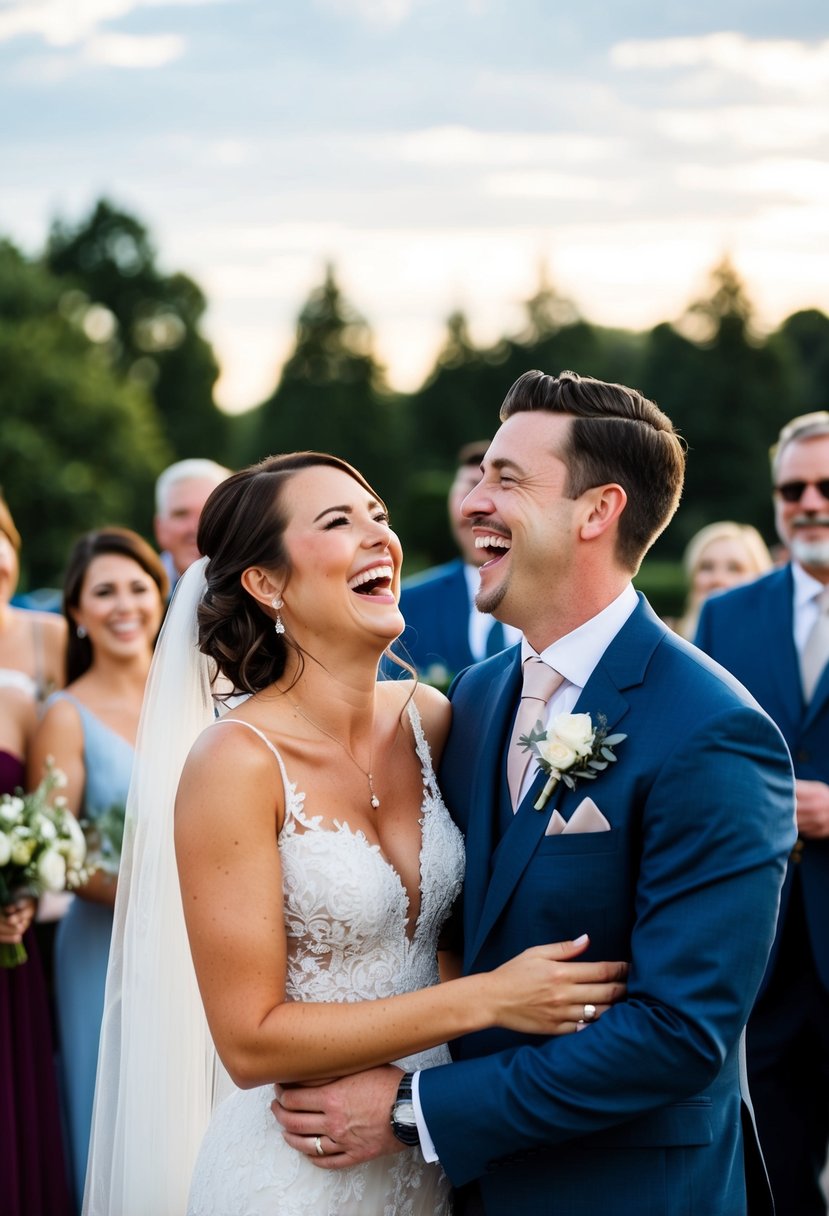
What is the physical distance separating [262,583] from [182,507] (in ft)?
13.4

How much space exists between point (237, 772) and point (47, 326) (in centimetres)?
4418

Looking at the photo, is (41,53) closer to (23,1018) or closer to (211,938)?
(23,1018)

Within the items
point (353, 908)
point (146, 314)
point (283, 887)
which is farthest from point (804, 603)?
point (146, 314)

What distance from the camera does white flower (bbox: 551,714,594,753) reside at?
2744mm

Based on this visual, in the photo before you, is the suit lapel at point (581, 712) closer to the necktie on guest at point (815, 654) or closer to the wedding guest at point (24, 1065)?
the necktie on guest at point (815, 654)

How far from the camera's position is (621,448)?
123 inches

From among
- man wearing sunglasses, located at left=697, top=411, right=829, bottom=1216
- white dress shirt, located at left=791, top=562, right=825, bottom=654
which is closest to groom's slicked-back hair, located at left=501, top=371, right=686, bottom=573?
man wearing sunglasses, located at left=697, top=411, right=829, bottom=1216

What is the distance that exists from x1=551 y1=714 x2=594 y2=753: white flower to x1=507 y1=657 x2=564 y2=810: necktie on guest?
0.31 m

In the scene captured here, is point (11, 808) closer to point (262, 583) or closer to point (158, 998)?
point (158, 998)

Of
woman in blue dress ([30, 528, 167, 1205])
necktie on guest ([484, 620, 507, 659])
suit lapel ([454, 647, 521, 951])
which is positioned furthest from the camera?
necktie on guest ([484, 620, 507, 659])

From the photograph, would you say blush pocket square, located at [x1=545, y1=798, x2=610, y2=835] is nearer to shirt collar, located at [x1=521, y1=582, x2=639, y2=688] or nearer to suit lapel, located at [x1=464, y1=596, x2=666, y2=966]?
suit lapel, located at [x1=464, y1=596, x2=666, y2=966]

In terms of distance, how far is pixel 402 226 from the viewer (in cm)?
3741

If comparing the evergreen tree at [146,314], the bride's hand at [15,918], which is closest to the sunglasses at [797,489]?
the bride's hand at [15,918]

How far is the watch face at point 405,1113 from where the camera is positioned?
9.23 ft
